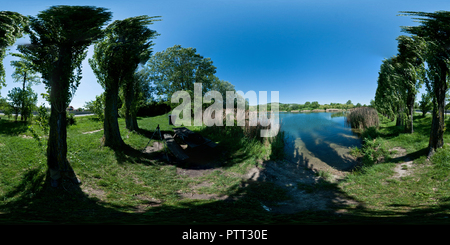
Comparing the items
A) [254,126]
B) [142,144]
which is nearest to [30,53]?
[142,144]

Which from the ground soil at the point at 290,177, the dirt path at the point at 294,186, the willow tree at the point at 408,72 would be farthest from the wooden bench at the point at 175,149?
the willow tree at the point at 408,72

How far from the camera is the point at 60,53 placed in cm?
329

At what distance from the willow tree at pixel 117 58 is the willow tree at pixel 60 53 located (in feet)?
2.19

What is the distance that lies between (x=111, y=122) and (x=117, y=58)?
2.04 meters

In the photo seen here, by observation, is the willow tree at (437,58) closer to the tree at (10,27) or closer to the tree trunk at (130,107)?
the tree at (10,27)

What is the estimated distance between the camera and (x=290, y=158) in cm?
762

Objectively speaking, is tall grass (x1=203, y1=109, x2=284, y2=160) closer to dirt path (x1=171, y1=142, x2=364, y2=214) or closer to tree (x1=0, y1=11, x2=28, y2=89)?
dirt path (x1=171, y1=142, x2=364, y2=214)

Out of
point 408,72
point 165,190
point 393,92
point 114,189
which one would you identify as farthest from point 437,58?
point 114,189

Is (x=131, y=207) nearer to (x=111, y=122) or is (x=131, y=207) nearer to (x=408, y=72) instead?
(x=111, y=122)

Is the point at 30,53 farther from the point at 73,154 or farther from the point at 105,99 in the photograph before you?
the point at 73,154

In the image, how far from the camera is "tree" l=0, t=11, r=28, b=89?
3.17 meters

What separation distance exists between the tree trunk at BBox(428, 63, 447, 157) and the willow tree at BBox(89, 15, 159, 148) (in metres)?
8.65
